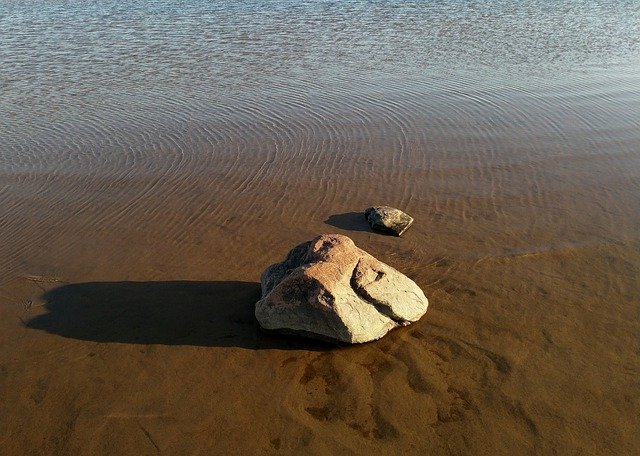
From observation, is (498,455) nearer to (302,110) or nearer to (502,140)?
(502,140)

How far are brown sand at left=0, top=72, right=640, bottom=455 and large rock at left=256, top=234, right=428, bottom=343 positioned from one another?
22 cm

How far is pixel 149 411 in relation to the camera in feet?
17.4

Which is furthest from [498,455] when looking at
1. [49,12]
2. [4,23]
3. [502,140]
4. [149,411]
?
[49,12]

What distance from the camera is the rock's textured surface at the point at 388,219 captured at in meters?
8.09

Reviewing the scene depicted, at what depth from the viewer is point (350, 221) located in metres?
8.55

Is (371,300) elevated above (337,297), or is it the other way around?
(337,297)

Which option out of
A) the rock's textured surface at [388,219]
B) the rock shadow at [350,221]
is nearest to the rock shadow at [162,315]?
the rock shadow at [350,221]

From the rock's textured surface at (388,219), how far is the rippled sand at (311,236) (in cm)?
17

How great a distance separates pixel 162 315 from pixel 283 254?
200cm

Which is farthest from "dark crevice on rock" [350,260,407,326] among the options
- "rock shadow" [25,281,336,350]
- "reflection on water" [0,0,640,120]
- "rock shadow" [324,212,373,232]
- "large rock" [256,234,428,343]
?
"reflection on water" [0,0,640,120]

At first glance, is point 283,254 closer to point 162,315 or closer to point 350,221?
point 350,221

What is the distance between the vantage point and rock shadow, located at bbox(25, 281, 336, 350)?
6.16 meters

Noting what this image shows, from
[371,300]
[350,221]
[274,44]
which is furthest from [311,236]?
[274,44]

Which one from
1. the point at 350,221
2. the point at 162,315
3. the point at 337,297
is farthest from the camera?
the point at 350,221
